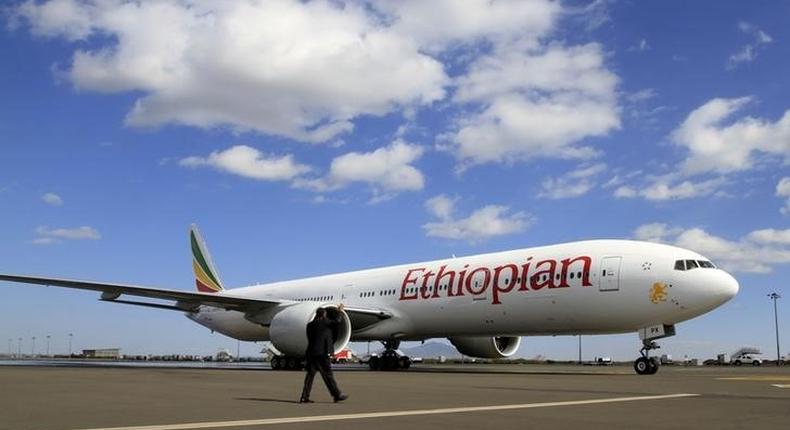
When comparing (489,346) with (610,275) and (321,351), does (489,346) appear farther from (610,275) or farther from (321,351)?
(321,351)

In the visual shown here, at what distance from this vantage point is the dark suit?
10312mm

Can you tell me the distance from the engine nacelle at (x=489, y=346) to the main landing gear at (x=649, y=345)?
883 cm

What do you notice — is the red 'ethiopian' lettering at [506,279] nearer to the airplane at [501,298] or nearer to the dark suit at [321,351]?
the airplane at [501,298]

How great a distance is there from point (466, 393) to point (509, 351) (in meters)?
18.4

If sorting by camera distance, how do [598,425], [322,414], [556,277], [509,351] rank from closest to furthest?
[598,425]
[322,414]
[556,277]
[509,351]

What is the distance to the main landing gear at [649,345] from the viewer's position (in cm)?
2084

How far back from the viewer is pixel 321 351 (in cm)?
1073

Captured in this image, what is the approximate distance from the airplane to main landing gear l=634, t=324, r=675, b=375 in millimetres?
28

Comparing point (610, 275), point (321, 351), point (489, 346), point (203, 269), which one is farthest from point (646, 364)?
point (203, 269)

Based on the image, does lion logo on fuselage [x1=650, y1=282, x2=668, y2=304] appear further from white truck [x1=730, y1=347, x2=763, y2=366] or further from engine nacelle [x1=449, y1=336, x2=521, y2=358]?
white truck [x1=730, y1=347, x2=763, y2=366]

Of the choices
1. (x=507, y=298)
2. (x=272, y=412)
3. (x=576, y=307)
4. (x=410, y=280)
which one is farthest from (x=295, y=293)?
(x=272, y=412)

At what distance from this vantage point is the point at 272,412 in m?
8.86

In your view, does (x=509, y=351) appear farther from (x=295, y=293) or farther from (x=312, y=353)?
(x=312, y=353)

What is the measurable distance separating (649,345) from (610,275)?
2277 mm
